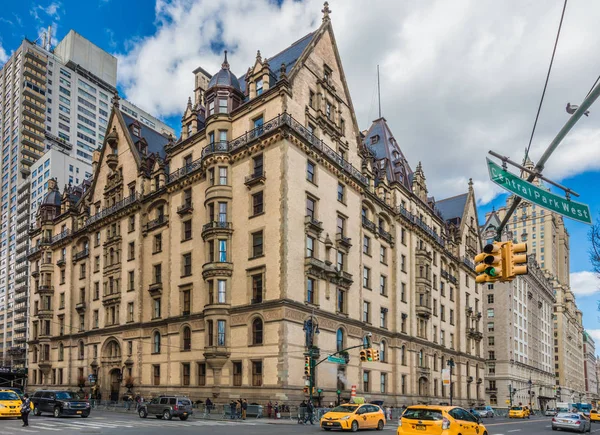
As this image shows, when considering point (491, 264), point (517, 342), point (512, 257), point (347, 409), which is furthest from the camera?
point (517, 342)

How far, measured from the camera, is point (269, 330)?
1784 inches

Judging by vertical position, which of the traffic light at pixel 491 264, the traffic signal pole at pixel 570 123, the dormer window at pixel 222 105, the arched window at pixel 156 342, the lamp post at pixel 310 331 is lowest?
the arched window at pixel 156 342

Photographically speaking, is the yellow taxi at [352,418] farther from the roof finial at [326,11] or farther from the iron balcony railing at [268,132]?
the roof finial at [326,11]

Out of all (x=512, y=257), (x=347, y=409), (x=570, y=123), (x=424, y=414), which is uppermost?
(x=570, y=123)

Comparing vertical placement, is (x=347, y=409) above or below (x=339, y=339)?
below

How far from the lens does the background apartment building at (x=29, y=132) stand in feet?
430

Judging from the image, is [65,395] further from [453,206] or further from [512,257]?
[453,206]

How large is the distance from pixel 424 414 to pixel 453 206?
2832 inches

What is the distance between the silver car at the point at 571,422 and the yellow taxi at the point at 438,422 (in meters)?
18.1

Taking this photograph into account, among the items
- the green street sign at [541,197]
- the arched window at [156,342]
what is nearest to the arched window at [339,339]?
the arched window at [156,342]

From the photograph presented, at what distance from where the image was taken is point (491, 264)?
46.6 ft

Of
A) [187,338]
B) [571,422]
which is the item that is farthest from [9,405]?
[571,422]

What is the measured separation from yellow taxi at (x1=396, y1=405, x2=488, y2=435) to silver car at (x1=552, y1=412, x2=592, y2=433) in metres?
18.1

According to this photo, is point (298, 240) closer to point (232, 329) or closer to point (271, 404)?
point (232, 329)
